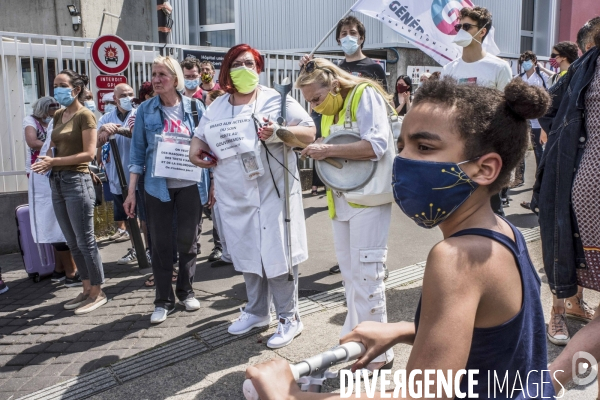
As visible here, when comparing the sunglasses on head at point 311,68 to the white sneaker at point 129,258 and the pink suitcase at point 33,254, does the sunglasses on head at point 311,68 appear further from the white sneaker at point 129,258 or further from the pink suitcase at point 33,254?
the white sneaker at point 129,258

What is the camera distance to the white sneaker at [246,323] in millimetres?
4281

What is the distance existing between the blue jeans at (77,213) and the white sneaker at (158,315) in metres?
0.75

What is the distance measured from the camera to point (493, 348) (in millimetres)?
1501

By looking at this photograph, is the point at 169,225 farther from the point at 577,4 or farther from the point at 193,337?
the point at 577,4

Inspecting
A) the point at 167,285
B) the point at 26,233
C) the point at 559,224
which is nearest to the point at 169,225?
the point at 167,285

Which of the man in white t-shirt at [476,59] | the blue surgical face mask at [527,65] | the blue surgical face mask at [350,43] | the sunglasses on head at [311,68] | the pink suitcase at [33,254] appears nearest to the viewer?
the sunglasses on head at [311,68]

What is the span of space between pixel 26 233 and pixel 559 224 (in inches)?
198

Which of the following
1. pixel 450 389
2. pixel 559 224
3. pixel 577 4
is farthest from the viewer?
pixel 577 4

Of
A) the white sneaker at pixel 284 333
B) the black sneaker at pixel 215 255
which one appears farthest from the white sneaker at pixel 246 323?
the black sneaker at pixel 215 255

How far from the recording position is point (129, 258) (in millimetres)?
6648

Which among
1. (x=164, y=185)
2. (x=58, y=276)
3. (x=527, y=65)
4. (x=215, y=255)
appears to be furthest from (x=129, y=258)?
(x=527, y=65)

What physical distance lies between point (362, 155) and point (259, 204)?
90 cm

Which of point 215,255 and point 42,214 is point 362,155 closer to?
point 215,255

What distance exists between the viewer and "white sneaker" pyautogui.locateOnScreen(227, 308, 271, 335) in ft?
14.0
